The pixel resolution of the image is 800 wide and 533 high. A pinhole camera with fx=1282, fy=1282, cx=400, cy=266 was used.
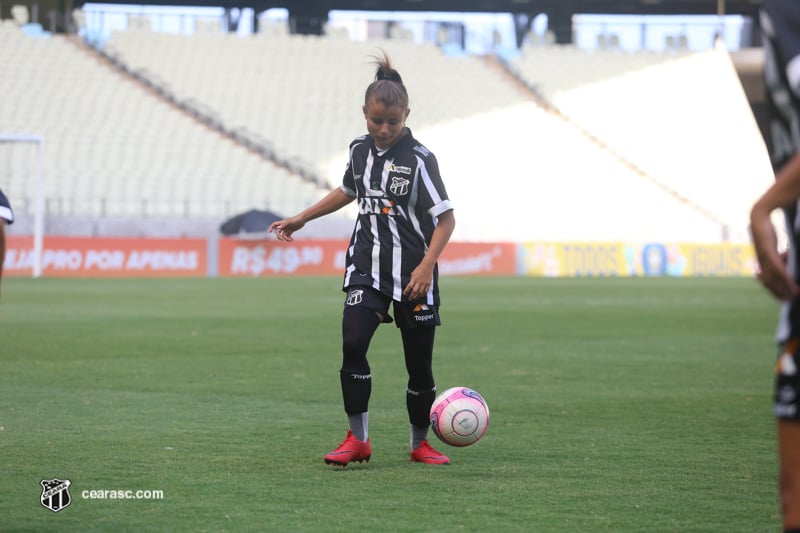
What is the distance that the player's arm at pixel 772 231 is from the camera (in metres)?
2.90

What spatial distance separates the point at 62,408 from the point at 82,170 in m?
28.9

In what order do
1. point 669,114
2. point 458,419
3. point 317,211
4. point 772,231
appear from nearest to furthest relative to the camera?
point 772,231 < point 317,211 < point 458,419 < point 669,114

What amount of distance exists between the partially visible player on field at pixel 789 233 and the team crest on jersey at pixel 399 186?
2.98m

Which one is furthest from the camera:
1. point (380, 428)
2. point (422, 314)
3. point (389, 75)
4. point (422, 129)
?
point (422, 129)

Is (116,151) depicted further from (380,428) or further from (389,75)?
(389,75)

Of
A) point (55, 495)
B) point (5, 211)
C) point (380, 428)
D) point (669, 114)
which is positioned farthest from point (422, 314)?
point (669, 114)

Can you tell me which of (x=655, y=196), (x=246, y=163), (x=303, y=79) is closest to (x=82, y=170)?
(x=246, y=163)

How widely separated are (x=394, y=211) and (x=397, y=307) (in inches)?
17.9

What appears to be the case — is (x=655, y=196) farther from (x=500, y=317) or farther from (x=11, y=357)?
(x=11, y=357)

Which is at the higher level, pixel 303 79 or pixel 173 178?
pixel 303 79

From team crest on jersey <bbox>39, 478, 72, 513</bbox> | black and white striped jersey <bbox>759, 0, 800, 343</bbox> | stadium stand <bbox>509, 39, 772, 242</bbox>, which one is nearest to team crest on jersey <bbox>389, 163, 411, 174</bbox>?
team crest on jersey <bbox>39, 478, 72, 513</bbox>

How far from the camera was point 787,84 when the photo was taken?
3.02 m

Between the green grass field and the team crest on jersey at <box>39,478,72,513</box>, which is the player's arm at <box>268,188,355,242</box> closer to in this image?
the green grass field

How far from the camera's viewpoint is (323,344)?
45.4ft
